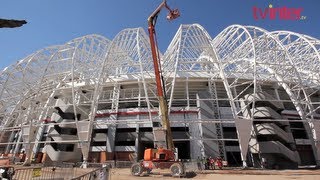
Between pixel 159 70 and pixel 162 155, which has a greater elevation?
pixel 159 70

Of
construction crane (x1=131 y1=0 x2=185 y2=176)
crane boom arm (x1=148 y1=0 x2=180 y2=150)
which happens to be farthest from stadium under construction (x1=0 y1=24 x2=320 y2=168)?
construction crane (x1=131 y1=0 x2=185 y2=176)

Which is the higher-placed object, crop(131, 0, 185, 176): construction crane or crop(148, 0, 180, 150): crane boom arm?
crop(148, 0, 180, 150): crane boom arm

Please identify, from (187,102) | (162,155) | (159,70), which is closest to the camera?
(162,155)

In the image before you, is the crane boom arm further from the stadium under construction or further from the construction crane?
the stadium under construction

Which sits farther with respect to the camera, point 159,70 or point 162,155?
point 159,70

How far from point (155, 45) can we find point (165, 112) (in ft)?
31.2

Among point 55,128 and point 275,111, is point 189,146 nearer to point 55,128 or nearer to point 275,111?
point 275,111

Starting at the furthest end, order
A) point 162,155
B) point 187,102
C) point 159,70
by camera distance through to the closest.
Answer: point 187,102
point 159,70
point 162,155

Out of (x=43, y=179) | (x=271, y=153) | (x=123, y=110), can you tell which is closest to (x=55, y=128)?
(x=123, y=110)

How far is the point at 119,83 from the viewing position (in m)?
48.1

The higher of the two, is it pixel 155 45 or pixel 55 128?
pixel 155 45

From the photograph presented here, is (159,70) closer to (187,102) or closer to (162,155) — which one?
(162,155)

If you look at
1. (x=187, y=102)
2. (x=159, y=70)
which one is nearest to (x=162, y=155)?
(x=159, y=70)

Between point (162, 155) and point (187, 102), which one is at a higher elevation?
point (187, 102)
